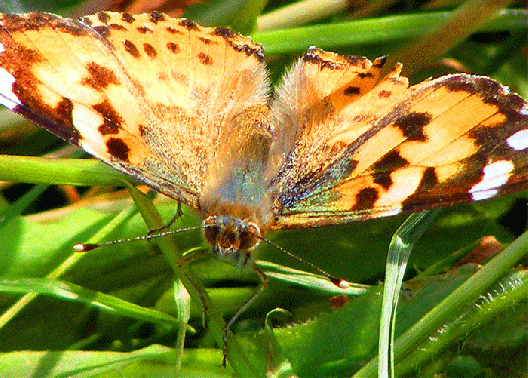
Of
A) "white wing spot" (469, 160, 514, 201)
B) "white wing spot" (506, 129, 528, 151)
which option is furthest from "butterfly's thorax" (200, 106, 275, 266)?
"white wing spot" (506, 129, 528, 151)

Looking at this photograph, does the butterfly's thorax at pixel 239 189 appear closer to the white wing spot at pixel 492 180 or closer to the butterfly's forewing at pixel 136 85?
the butterfly's forewing at pixel 136 85

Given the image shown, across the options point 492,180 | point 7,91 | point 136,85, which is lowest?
point 492,180

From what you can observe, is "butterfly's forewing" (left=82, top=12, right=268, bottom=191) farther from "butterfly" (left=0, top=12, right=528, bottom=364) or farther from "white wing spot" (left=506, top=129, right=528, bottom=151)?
"white wing spot" (left=506, top=129, right=528, bottom=151)

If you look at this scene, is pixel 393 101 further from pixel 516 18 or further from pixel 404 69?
pixel 516 18

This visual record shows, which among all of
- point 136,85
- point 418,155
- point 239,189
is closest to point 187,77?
point 136,85

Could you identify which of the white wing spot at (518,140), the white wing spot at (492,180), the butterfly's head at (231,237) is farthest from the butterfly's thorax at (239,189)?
the white wing spot at (518,140)

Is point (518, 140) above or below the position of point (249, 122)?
below

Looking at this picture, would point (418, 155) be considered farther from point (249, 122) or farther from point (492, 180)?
point (249, 122)

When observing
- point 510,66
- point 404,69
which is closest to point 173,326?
point 404,69
